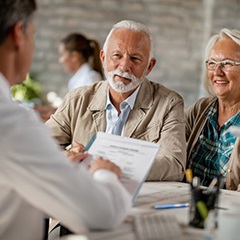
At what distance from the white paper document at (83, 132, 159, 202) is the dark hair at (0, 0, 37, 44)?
1.61 ft

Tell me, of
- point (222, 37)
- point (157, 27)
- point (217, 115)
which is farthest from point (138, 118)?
point (157, 27)

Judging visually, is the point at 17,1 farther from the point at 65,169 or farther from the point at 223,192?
the point at 223,192

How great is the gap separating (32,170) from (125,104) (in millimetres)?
1193

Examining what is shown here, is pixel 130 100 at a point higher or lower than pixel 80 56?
higher

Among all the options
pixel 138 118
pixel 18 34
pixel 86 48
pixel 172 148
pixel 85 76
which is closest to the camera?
pixel 18 34

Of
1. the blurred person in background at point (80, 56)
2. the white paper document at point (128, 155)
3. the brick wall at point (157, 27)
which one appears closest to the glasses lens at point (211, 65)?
the white paper document at point (128, 155)

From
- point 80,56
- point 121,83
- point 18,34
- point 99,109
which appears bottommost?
point 80,56

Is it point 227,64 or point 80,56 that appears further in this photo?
point 80,56

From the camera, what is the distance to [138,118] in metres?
2.28

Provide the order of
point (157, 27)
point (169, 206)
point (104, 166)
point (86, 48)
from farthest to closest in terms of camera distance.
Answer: point (157, 27), point (86, 48), point (169, 206), point (104, 166)

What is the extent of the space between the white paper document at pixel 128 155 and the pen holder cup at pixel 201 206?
0.21m

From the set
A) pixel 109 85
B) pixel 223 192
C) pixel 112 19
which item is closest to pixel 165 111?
pixel 109 85

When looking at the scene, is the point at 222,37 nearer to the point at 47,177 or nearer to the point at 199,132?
the point at 199,132

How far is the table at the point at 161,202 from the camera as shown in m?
1.25
